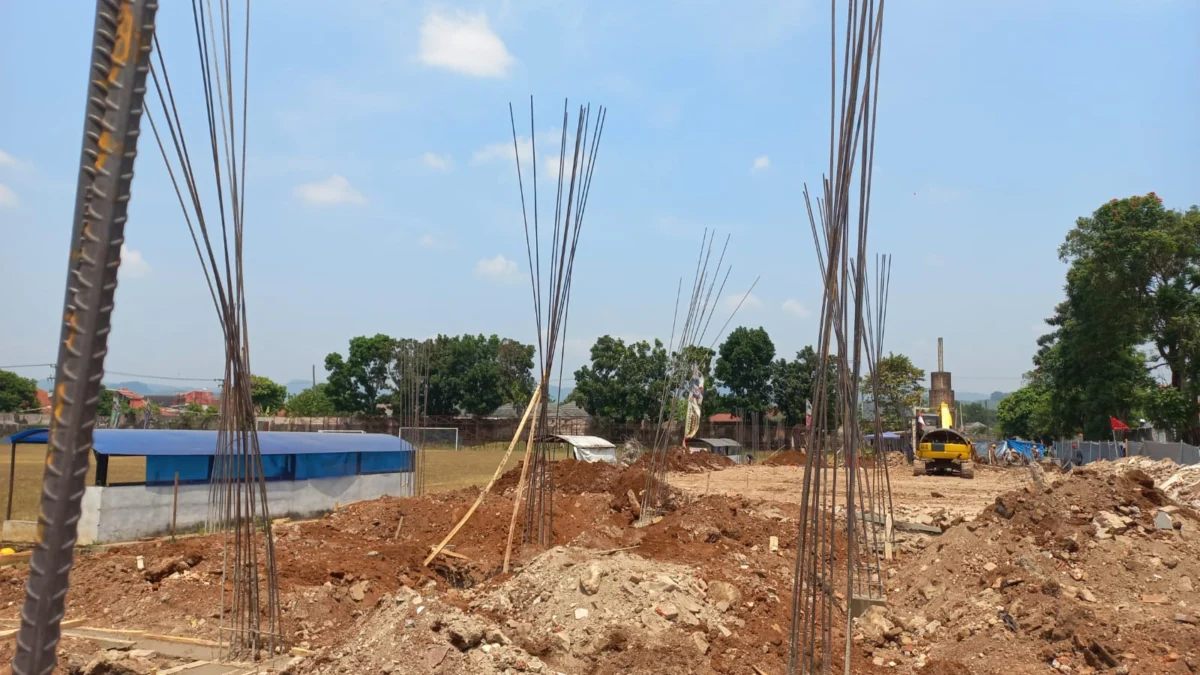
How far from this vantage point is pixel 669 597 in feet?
21.1

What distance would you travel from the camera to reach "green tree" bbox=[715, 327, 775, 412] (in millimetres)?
41281

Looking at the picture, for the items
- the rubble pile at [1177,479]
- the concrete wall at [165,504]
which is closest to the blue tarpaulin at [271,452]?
the concrete wall at [165,504]

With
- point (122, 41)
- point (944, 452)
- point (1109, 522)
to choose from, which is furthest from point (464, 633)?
point (944, 452)

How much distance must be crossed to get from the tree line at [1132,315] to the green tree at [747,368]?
1657cm

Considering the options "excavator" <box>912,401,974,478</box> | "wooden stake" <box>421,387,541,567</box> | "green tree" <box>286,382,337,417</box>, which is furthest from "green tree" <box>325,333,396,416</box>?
"wooden stake" <box>421,387,541,567</box>

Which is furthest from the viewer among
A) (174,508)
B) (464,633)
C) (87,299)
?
(174,508)

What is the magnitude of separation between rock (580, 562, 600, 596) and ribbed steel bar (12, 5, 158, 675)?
5395 mm

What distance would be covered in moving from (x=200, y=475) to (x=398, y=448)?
14.3ft

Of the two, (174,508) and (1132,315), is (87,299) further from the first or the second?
(1132,315)

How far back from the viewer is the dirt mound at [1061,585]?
5977mm

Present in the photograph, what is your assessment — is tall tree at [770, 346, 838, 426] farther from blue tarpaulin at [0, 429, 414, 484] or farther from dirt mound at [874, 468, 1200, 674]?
dirt mound at [874, 468, 1200, 674]

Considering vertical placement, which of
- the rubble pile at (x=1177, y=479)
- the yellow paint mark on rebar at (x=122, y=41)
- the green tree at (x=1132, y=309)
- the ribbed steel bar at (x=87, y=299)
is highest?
the green tree at (x=1132, y=309)

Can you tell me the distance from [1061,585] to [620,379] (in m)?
31.8

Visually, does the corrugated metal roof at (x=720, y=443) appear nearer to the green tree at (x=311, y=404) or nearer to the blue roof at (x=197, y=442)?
the blue roof at (x=197, y=442)
